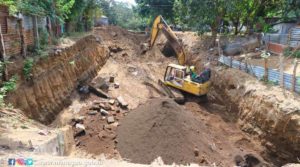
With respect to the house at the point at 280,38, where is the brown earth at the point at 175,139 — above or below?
below

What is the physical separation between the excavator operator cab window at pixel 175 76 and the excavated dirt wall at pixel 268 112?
2.48 m

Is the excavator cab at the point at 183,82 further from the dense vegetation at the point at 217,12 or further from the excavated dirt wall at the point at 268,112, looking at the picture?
Result: the dense vegetation at the point at 217,12

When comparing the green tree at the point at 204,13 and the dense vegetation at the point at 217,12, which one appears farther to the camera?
the green tree at the point at 204,13

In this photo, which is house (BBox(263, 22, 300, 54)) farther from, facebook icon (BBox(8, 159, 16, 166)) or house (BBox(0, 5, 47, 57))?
facebook icon (BBox(8, 159, 16, 166))

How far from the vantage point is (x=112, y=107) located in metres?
11.3

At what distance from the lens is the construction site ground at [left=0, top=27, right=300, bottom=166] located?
8016 millimetres

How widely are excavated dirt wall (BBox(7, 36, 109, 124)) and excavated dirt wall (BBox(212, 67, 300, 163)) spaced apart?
798 cm

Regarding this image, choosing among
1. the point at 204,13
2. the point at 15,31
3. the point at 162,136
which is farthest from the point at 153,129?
the point at 204,13

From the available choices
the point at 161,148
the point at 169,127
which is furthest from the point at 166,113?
the point at 161,148

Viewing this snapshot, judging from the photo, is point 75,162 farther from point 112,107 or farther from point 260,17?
point 260,17

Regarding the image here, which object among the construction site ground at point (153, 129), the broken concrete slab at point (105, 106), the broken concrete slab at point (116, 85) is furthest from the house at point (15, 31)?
the broken concrete slab at point (116, 85)

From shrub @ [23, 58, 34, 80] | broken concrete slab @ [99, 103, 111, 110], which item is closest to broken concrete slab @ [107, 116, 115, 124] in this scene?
broken concrete slab @ [99, 103, 111, 110]

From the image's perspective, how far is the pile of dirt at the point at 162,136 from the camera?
7.77 m

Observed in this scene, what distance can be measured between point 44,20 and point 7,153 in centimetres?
984
